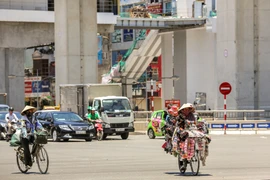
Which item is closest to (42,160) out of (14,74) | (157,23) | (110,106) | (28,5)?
(110,106)

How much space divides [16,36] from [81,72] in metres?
9.51

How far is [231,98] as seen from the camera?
52.2m

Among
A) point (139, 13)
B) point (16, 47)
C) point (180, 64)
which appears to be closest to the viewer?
point (16, 47)

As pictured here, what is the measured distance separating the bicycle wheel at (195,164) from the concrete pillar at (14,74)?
45966 mm

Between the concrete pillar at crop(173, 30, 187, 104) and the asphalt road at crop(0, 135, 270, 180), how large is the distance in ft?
161

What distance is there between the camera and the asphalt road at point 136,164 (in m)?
19.3

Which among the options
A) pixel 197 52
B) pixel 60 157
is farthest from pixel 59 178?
pixel 197 52

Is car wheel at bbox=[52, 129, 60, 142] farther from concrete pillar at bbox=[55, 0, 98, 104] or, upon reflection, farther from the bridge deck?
the bridge deck

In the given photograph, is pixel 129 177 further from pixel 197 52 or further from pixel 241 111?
pixel 197 52

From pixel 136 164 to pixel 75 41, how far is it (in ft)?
100

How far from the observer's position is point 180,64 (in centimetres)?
8188

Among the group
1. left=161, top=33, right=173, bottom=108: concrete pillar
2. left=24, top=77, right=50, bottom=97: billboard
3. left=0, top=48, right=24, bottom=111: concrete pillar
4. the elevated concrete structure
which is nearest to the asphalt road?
the elevated concrete structure

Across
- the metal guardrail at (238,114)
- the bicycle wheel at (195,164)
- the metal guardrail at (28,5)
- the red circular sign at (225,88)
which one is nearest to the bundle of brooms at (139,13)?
the metal guardrail at (28,5)

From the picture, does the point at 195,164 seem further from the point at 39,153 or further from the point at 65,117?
the point at 65,117
